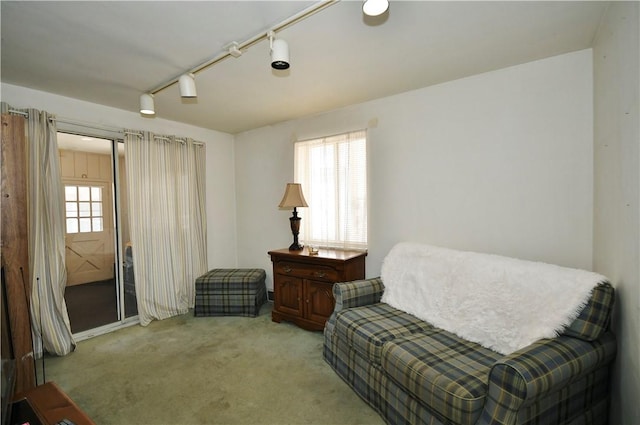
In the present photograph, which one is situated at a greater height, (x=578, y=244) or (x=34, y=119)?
(x=34, y=119)

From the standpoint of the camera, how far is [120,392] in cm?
206

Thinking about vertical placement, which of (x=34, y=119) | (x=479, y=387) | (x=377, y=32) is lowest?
(x=479, y=387)

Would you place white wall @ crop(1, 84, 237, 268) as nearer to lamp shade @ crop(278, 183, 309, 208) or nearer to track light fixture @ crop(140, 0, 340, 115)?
track light fixture @ crop(140, 0, 340, 115)

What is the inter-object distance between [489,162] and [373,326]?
158 centimetres

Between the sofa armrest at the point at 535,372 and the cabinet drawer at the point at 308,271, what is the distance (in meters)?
1.63

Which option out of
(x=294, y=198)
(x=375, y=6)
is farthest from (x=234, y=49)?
(x=294, y=198)

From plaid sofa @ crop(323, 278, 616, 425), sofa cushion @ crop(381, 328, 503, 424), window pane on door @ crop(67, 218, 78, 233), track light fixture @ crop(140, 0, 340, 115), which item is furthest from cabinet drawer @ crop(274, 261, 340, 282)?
window pane on door @ crop(67, 218, 78, 233)

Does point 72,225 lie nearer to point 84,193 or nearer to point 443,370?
point 84,193

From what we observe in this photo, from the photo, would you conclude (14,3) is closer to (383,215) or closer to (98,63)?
(98,63)

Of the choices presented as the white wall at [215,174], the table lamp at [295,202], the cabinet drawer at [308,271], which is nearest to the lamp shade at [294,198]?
the table lamp at [295,202]

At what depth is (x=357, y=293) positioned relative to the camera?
240cm

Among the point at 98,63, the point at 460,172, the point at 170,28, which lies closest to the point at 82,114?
the point at 98,63

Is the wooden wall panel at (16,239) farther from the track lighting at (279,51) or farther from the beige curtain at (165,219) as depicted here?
the track lighting at (279,51)

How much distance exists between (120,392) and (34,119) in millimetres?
2348
